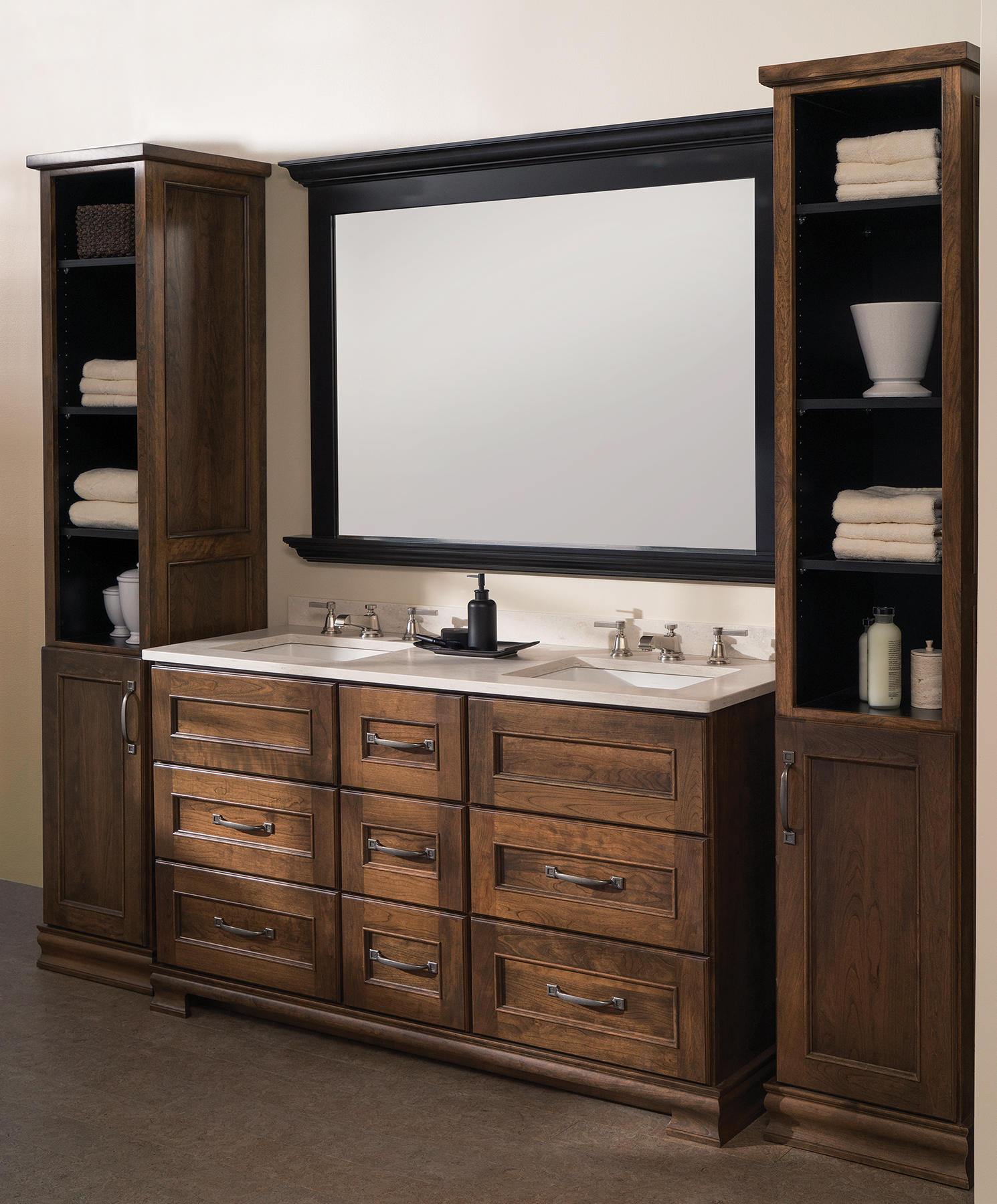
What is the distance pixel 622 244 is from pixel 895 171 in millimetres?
829

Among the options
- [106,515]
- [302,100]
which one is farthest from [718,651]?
[302,100]

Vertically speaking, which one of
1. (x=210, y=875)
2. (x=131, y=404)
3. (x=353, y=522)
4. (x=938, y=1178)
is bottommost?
(x=938, y=1178)

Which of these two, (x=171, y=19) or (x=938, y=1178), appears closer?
(x=938, y=1178)

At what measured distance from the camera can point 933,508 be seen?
9.11ft

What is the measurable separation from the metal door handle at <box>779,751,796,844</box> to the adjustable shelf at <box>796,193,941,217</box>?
3.63 ft

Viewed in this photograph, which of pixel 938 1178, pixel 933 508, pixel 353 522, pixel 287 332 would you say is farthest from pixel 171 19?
pixel 938 1178

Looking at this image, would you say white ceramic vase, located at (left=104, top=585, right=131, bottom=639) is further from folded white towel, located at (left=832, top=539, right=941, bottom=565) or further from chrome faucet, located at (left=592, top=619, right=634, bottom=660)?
folded white towel, located at (left=832, top=539, right=941, bottom=565)

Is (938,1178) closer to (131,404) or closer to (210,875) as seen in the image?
(210,875)

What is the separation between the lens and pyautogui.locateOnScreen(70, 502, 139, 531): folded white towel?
3883 mm

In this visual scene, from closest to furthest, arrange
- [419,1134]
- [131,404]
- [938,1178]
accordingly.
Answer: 1. [938,1178]
2. [419,1134]
3. [131,404]

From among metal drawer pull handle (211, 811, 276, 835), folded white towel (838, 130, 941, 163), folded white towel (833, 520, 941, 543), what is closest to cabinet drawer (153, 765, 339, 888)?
metal drawer pull handle (211, 811, 276, 835)

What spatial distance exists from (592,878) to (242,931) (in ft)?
3.36

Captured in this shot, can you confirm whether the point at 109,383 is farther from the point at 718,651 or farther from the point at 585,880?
the point at 585,880

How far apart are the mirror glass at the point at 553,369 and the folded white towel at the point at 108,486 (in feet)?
1.90
